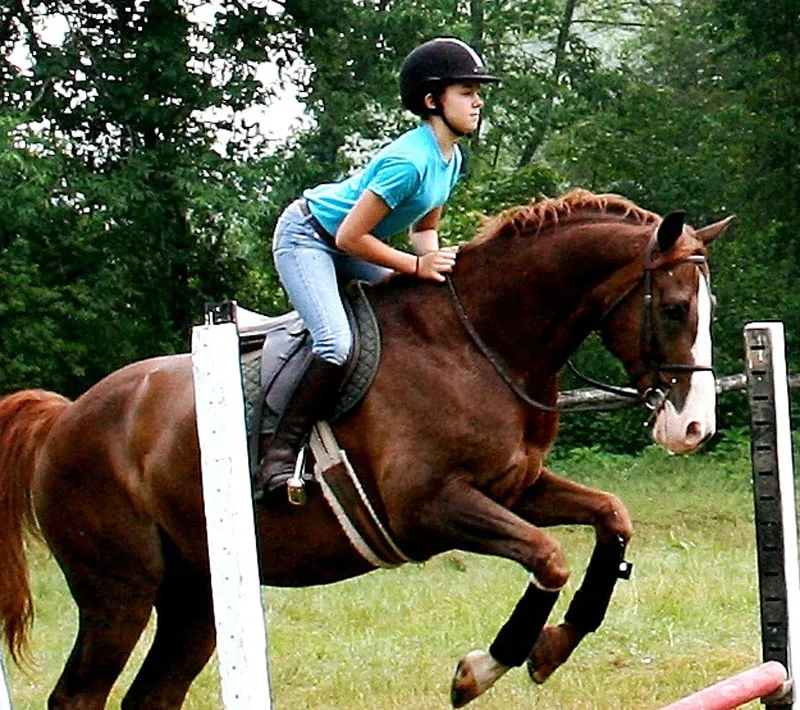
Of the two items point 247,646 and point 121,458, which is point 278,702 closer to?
point 121,458

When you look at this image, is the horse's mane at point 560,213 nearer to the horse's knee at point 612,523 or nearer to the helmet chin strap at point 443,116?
the helmet chin strap at point 443,116

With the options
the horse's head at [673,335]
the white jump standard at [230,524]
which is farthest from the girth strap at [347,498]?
the white jump standard at [230,524]

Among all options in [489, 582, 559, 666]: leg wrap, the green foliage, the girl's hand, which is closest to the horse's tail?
the girl's hand

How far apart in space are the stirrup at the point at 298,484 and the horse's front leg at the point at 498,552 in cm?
41

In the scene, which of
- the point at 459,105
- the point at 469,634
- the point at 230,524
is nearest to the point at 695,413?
the point at 459,105

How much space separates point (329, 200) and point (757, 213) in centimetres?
1751

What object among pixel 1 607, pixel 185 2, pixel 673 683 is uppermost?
pixel 185 2

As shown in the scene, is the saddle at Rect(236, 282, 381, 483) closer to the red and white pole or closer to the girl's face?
the girl's face

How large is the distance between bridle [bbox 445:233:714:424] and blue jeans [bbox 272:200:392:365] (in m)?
0.40

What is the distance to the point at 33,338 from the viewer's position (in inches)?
679

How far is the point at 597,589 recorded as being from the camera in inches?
190

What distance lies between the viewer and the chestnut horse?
466 cm

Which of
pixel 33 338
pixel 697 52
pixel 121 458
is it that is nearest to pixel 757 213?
pixel 697 52

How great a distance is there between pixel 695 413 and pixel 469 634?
3531 millimetres
